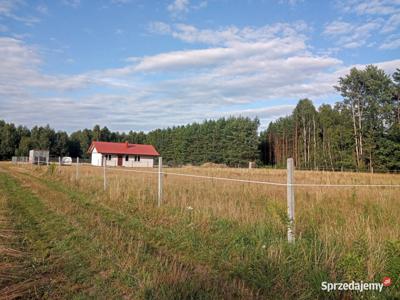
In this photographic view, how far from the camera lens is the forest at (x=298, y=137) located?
4188 cm

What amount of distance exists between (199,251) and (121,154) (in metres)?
57.7

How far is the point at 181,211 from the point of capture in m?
7.74

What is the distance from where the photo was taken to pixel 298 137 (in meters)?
63.1

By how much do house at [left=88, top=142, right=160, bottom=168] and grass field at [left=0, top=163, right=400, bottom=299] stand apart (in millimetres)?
51871

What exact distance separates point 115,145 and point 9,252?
59.5 meters

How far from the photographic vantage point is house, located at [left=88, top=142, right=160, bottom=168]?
2312 inches

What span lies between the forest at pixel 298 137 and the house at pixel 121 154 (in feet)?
22.7

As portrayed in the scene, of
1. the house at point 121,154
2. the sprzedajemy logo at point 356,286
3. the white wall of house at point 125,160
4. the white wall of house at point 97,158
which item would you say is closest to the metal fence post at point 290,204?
the sprzedajemy logo at point 356,286

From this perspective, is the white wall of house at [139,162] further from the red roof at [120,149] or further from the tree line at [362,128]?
the tree line at [362,128]

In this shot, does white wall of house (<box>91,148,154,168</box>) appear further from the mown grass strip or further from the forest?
the mown grass strip

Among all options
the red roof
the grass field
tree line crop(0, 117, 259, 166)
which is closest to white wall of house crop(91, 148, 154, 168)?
the red roof

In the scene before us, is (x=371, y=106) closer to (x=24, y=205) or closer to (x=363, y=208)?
(x=363, y=208)

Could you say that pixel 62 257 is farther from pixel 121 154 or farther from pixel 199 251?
pixel 121 154

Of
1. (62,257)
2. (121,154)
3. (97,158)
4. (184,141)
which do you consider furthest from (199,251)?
(184,141)
